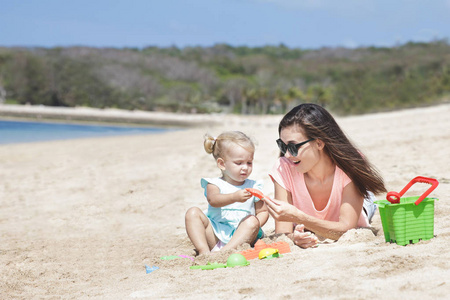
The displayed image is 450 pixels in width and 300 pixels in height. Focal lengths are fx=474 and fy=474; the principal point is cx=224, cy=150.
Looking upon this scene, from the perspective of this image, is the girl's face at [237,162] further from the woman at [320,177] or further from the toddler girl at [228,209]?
the woman at [320,177]

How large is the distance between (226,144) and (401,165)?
3438 millimetres

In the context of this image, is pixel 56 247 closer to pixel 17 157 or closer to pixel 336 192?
pixel 336 192

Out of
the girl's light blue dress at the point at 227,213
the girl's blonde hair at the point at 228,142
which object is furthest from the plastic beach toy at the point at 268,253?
the girl's blonde hair at the point at 228,142

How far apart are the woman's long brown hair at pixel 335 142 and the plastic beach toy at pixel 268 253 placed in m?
0.77

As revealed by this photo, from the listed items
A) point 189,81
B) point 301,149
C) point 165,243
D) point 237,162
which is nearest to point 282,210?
point 301,149

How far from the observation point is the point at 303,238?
132 inches

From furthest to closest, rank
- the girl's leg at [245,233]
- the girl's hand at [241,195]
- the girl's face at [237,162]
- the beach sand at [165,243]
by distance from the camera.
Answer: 1. the girl's face at [237,162]
2. the girl's leg at [245,233]
3. the girl's hand at [241,195]
4. the beach sand at [165,243]

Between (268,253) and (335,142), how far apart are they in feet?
3.01

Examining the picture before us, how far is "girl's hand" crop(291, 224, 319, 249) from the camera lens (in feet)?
11.0

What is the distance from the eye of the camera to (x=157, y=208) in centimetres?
588

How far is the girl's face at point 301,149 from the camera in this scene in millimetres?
3348

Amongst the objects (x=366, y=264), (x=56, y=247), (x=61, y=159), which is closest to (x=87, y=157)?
(x=61, y=159)

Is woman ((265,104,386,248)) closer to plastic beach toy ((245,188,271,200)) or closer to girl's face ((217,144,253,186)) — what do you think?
plastic beach toy ((245,188,271,200))

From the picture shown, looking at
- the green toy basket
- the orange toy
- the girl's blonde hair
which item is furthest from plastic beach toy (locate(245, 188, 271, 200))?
the green toy basket
